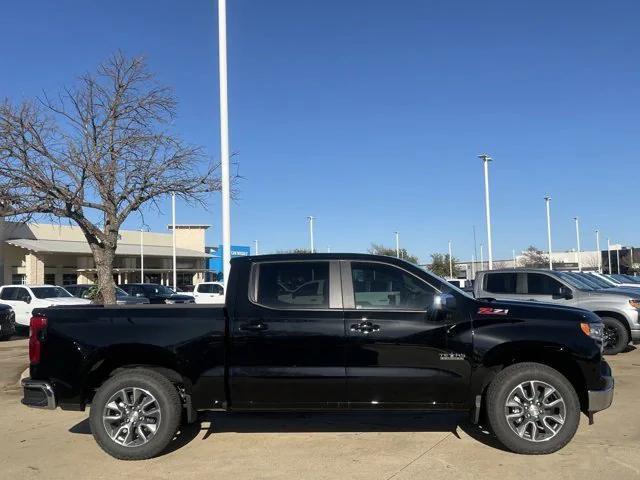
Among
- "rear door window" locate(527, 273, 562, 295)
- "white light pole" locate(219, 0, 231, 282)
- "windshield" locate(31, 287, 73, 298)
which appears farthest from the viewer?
"windshield" locate(31, 287, 73, 298)

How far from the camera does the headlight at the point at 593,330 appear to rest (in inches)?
231

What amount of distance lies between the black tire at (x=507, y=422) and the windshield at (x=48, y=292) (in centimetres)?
1958

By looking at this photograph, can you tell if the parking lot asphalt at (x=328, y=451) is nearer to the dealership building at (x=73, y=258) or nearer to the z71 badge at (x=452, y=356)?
the z71 badge at (x=452, y=356)

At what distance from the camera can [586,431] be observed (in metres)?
6.70

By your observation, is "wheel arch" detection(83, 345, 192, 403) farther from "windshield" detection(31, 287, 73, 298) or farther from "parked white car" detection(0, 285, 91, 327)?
"windshield" detection(31, 287, 73, 298)

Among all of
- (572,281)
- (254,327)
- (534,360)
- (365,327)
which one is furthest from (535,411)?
(572,281)

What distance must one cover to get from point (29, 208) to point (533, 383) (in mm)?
10078

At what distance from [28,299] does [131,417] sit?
1761 cm

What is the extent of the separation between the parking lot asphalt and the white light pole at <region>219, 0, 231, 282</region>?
4.22 m

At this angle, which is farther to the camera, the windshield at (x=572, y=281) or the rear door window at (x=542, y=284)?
the windshield at (x=572, y=281)

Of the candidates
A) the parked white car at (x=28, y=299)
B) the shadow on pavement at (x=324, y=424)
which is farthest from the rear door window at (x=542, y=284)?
the parked white car at (x=28, y=299)

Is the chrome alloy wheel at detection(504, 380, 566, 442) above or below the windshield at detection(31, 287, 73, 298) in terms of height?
below

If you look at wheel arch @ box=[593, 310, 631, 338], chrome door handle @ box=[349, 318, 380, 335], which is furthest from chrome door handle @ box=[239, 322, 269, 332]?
wheel arch @ box=[593, 310, 631, 338]

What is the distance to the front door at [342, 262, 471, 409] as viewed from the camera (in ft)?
18.9
